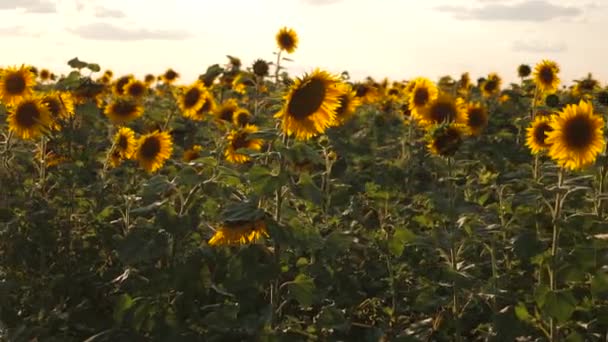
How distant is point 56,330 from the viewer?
4828 mm

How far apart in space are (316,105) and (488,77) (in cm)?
1071

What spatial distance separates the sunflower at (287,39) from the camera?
1099 centimetres

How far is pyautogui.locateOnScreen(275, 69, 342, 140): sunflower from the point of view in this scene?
4.06 metres

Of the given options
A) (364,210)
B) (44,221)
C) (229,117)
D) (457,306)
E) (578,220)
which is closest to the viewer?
(578,220)

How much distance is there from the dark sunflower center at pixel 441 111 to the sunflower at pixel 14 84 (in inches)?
117

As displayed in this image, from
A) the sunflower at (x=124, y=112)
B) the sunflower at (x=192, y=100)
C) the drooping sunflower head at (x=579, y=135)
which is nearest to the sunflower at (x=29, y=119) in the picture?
the sunflower at (x=124, y=112)

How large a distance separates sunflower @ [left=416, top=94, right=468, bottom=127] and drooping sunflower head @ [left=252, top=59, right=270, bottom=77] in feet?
11.6

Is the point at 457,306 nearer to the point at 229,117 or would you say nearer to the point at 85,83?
the point at 85,83

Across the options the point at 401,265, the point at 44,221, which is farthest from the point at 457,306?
the point at 44,221

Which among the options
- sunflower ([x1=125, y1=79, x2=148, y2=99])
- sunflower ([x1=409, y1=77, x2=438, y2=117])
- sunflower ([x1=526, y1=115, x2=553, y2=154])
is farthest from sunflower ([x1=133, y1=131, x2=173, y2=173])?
sunflower ([x1=125, y1=79, x2=148, y2=99])

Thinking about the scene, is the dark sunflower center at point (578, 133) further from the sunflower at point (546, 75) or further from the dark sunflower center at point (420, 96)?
the sunflower at point (546, 75)

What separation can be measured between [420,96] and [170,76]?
907 centimetres

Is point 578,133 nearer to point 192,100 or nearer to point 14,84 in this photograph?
point 14,84

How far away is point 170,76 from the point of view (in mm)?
15805
